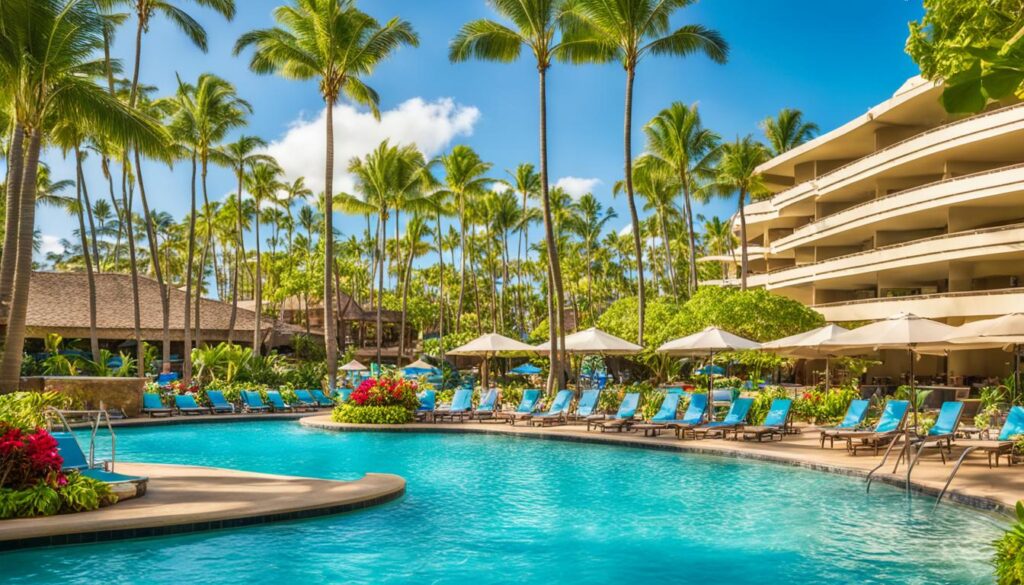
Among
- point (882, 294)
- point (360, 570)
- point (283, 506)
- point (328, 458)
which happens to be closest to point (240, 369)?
point (328, 458)

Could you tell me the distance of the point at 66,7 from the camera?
1400 centimetres

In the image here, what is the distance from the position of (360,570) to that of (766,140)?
47031 millimetres

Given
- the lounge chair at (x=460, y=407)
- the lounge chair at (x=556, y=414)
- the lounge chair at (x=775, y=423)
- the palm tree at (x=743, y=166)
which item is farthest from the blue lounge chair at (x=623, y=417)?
the palm tree at (x=743, y=166)

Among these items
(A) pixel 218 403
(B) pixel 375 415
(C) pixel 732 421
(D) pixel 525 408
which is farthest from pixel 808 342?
(A) pixel 218 403

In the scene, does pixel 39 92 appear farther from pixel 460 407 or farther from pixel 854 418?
pixel 854 418

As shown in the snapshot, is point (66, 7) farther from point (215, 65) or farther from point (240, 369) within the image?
point (215, 65)

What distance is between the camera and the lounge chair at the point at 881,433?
15203 millimetres

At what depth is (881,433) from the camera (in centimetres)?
1520

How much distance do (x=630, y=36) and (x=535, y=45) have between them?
3.24 meters

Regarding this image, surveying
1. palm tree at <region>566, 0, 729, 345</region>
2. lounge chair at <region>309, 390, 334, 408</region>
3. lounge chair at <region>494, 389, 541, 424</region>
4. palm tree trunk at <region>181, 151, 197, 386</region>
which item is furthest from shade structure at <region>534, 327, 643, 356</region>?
palm tree trunk at <region>181, 151, 197, 386</region>

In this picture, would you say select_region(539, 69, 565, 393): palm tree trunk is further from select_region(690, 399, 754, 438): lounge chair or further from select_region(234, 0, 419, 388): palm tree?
select_region(690, 399, 754, 438): lounge chair

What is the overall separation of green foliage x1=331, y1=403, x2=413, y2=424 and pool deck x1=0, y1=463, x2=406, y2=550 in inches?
344

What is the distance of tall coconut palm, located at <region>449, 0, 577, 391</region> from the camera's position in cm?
2616

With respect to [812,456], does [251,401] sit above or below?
above
